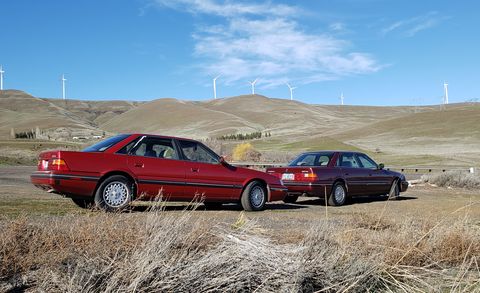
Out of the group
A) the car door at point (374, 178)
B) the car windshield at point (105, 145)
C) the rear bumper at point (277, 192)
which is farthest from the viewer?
the car door at point (374, 178)

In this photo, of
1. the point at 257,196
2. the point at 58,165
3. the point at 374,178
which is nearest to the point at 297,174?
the point at 257,196

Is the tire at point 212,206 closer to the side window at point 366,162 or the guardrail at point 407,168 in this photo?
the side window at point 366,162

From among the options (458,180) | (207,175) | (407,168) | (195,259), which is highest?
(207,175)

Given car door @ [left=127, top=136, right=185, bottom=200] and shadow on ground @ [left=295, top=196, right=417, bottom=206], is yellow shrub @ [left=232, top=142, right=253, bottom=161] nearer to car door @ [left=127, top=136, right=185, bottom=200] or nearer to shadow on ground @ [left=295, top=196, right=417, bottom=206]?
shadow on ground @ [left=295, top=196, right=417, bottom=206]

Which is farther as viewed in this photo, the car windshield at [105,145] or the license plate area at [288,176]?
the license plate area at [288,176]

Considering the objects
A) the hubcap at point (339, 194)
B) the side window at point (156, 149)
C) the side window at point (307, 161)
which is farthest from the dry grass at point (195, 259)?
the side window at point (307, 161)

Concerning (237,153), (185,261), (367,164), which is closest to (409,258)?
(185,261)

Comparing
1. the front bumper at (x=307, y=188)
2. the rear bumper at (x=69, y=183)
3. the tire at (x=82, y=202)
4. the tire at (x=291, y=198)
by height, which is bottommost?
the tire at (x=291, y=198)

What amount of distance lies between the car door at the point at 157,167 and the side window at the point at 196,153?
28 centimetres

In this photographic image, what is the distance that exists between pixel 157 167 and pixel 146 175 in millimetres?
308

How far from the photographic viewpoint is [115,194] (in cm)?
977

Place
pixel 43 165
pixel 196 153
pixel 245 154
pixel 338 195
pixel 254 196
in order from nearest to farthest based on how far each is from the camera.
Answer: pixel 43 165
pixel 196 153
pixel 254 196
pixel 338 195
pixel 245 154

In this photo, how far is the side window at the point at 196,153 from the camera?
11.1 metres

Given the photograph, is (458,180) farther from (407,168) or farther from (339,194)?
Result: (407,168)
